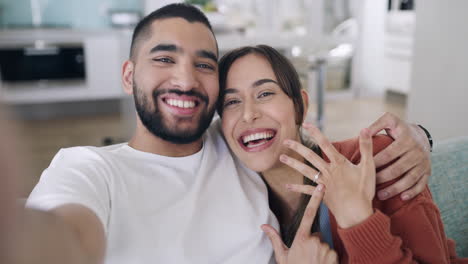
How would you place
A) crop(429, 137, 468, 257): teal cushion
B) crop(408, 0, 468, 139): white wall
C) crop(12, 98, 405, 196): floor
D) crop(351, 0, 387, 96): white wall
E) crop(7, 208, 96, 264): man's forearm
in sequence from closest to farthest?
crop(7, 208, 96, 264): man's forearm
crop(429, 137, 468, 257): teal cushion
crop(408, 0, 468, 139): white wall
crop(12, 98, 405, 196): floor
crop(351, 0, 387, 96): white wall

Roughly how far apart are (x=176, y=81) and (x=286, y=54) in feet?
12.1

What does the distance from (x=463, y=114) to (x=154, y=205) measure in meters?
2.33

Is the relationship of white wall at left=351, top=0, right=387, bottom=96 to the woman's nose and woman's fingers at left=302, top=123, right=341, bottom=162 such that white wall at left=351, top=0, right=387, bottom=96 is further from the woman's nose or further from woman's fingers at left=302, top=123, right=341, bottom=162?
woman's fingers at left=302, top=123, right=341, bottom=162

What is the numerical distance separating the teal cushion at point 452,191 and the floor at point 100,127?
2.52 meters

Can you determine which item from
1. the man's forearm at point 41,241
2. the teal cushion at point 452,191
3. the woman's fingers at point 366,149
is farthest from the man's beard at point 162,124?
the teal cushion at point 452,191

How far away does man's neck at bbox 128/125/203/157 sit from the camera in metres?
1.14

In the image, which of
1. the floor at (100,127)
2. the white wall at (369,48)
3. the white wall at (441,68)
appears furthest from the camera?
the white wall at (369,48)

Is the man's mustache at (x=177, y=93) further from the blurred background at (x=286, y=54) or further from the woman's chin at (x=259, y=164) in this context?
the blurred background at (x=286, y=54)

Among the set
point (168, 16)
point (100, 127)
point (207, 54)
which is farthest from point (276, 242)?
point (100, 127)

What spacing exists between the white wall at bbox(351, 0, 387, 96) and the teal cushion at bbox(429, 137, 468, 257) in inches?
195

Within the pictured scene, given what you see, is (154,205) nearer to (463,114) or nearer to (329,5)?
(463,114)

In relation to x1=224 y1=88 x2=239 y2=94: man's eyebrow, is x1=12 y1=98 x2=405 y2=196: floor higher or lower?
lower

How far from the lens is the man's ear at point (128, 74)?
1.20 m

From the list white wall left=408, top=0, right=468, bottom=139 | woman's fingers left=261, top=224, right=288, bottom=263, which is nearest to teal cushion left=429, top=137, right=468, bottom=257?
woman's fingers left=261, top=224, right=288, bottom=263
